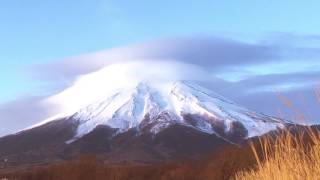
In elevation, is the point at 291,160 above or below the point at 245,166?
above

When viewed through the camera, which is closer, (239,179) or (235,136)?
(239,179)

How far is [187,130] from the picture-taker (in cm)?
19875

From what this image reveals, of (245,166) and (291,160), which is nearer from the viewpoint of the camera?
(291,160)

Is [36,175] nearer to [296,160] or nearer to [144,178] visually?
[144,178]

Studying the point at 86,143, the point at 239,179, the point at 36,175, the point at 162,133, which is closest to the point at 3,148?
the point at 86,143

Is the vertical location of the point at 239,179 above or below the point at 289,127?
below

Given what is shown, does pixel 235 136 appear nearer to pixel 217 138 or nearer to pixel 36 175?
pixel 217 138

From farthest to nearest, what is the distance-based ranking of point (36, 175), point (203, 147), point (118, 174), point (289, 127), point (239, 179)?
point (203, 147) < point (36, 175) < point (118, 174) < point (239, 179) < point (289, 127)

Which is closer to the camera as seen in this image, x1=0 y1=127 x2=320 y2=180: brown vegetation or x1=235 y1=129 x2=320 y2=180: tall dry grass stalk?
x1=235 y1=129 x2=320 y2=180: tall dry grass stalk

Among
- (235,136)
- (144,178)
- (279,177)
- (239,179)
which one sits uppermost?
(279,177)

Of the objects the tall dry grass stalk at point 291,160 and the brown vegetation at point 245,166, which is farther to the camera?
the brown vegetation at point 245,166

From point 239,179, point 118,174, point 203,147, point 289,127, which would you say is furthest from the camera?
point 203,147

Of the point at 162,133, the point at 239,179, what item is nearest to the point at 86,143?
the point at 162,133

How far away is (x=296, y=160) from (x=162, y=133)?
188 metres
